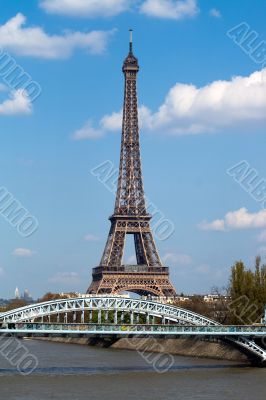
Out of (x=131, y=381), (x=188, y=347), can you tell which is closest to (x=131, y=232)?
(x=188, y=347)

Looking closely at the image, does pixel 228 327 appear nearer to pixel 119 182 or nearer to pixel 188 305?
pixel 188 305

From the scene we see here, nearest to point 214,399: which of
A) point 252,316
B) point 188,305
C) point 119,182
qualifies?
point 252,316

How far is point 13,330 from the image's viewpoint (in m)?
36.1

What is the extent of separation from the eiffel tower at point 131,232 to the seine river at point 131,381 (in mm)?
37807

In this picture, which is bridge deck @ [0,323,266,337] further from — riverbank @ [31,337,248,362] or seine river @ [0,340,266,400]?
riverbank @ [31,337,248,362]

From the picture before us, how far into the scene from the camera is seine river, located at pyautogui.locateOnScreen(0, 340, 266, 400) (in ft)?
96.8

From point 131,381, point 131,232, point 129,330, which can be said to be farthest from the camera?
point 131,232

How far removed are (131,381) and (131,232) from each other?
167ft

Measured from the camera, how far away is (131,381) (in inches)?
1316

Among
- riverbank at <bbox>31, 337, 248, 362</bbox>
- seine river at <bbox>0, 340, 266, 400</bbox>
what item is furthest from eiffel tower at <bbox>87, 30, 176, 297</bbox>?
seine river at <bbox>0, 340, 266, 400</bbox>

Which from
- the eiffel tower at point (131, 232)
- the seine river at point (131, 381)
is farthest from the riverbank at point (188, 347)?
the eiffel tower at point (131, 232)

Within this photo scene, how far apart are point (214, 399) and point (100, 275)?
179 ft

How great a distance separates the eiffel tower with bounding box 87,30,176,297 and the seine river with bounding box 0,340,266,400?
3781cm

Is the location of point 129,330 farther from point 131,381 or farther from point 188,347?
point 188,347
